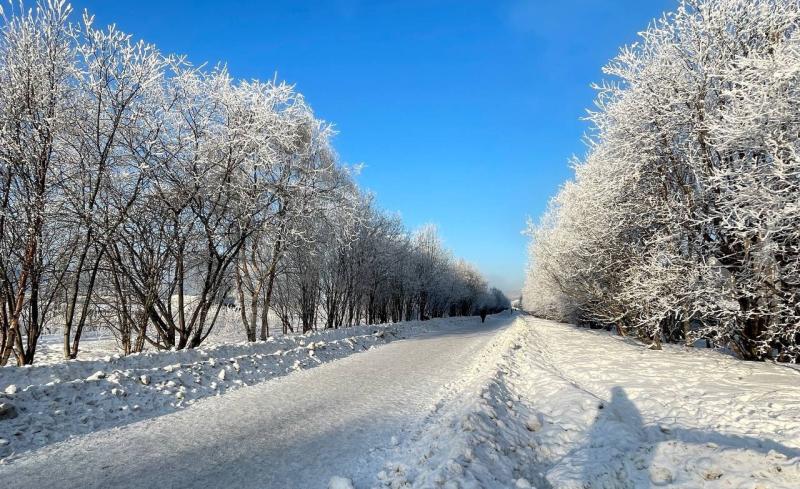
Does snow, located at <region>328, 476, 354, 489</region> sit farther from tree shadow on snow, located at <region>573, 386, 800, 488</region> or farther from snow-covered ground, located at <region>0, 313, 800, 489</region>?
tree shadow on snow, located at <region>573, 386, 800, 488</region>

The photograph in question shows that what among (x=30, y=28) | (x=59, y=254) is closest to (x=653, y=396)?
(x=59, y=254)

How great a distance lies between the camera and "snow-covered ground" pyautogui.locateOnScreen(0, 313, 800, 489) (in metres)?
4.65

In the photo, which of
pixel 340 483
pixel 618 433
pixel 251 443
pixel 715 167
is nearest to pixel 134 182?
pixel 251 443

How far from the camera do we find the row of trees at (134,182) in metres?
9.30

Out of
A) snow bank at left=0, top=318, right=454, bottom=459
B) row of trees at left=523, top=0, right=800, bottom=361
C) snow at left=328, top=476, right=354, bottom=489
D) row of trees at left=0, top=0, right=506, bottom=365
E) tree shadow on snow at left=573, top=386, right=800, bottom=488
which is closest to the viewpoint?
snow at left=328, top=476, right=354, bottom=489

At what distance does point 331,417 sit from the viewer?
693 cm

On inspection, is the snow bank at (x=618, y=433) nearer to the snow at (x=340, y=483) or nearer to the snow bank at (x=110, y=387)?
the snow at (x=340, y=483)

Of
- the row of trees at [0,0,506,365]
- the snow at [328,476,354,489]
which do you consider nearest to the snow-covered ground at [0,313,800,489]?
the snow at [328,476,354,489]

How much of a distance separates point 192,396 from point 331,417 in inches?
113

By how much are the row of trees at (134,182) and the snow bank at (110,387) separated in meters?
3.22

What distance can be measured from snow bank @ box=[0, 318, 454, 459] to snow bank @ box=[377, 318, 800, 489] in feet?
14.6

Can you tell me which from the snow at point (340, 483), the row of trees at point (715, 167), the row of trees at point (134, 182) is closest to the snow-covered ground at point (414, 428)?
the snow at point (340, 483)

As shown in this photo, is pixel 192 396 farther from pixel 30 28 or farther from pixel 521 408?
pixel 30 28

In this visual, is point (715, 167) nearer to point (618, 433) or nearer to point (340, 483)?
point (618, 433)
